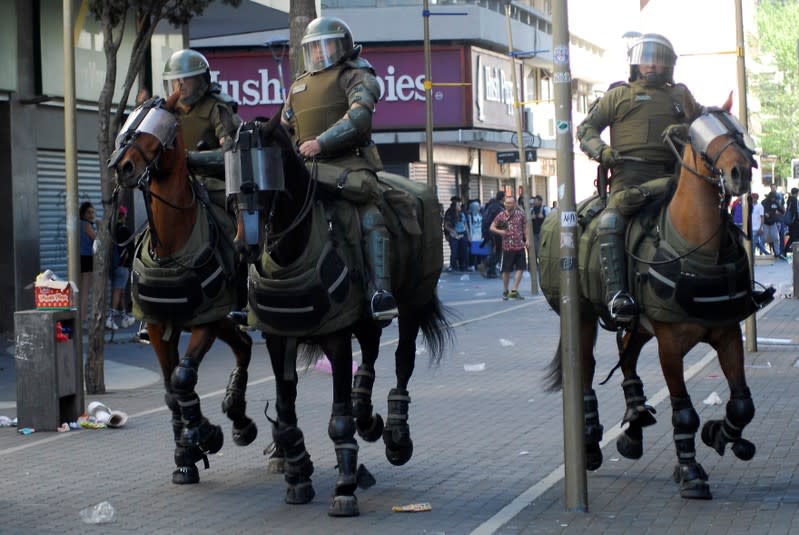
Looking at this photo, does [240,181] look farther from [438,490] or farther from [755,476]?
[755,476]

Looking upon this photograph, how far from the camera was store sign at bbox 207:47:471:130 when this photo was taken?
49.0m

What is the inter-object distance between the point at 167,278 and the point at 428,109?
2616 centimetres

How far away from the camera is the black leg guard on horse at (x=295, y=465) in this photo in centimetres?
890

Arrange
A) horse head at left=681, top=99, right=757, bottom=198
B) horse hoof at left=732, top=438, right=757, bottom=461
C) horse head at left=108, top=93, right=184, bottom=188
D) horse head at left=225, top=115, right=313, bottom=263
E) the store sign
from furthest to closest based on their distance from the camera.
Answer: the store sign, horse head at left=108, top=93, right=184, bottom=188, horse hoof at left=732, top=438, right=757, bottom=461, horse head at left=681, top=99, right=757, bottom=198, horse head at left=225, top=115, right=313, bottom=263

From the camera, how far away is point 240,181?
8.14 m

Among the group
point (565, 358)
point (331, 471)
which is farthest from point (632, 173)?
point (331, 471)

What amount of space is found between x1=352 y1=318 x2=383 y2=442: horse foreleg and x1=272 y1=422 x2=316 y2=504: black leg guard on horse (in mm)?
755

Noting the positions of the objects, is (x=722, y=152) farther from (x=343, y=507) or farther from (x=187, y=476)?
(x=187, y=476)

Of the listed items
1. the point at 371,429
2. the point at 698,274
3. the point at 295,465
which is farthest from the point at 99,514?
the point at 698,274

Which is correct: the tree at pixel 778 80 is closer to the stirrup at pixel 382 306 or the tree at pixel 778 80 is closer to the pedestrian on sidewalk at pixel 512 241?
the pedestrian on sidewalk at pixel 512 241

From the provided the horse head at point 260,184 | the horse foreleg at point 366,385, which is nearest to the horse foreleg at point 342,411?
the horse foreleg at point 366,385

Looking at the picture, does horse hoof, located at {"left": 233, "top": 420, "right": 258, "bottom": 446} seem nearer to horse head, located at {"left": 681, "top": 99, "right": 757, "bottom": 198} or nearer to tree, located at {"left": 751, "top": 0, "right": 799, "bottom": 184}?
horse head, located at {"left": 681, "top": 99, "right": 757, "bottom": 198}

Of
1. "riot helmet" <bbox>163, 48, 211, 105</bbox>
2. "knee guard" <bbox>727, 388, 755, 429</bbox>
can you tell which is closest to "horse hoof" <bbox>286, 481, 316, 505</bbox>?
"knee guard" <bbox>727, 388, 755, 429</bbox>

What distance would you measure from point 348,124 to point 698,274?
220cm
